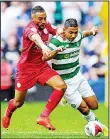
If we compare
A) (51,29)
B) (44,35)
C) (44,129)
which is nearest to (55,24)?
(44,129)

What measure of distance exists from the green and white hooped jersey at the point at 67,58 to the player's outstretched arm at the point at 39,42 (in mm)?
319

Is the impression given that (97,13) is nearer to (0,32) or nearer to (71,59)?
(0,32)

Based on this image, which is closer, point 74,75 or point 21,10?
point 74,75

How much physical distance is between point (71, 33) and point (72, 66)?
0.57 metres

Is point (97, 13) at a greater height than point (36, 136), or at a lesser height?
greater

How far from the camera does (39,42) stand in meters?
9.12

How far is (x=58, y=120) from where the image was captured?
533 inches

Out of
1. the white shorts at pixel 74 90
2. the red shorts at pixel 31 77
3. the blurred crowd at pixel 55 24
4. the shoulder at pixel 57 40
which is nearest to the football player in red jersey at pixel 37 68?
the red shorts at pixel 31 77

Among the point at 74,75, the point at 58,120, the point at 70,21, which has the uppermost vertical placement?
the point at 70,21

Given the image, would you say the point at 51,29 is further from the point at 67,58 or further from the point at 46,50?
the point at 46,50

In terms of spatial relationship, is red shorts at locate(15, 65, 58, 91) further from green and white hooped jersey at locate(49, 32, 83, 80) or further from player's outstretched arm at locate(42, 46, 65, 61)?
player's outstretched arm at locate(42, 46, 65, 61)

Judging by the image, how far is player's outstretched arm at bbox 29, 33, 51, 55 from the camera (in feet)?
29.1

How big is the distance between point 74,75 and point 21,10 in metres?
6.03

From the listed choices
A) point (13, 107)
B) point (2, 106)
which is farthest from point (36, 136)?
point (2, 106)
